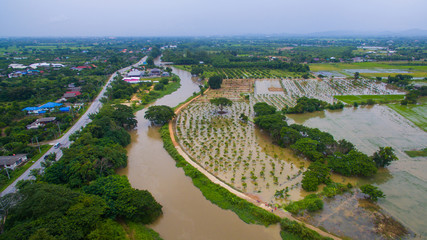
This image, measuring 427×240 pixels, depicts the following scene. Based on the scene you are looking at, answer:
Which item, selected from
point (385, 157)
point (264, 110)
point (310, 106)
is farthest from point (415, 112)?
point (264, 110)

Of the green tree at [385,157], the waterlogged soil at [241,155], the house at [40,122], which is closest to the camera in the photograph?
the waterlogged soil at [241,155]

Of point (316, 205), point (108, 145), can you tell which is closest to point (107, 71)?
point (108, 145)

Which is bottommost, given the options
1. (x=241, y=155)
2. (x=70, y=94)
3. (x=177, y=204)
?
(x=177, y=204)

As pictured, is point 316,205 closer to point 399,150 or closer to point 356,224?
point 356,224

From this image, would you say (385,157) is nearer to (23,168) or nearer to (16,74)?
(23,168)

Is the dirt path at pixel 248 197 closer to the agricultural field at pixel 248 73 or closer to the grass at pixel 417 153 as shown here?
the grass at pixel 417 153

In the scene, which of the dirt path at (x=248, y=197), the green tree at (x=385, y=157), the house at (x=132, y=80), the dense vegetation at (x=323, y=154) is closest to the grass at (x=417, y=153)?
the green tree at (x=385, y=157)

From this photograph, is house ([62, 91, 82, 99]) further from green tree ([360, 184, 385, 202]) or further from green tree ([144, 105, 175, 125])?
green tree ([360, 184, 385, 202])
